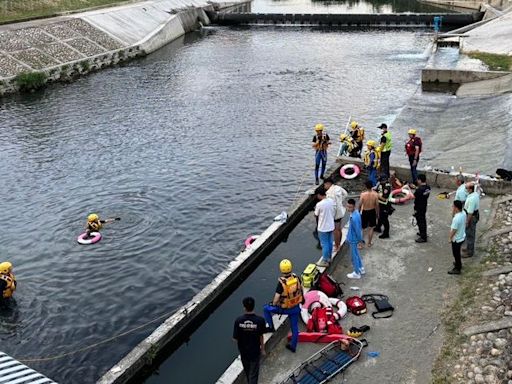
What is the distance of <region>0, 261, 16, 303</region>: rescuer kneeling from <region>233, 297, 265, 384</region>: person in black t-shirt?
27.2ft

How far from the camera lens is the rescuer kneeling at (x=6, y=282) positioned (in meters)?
14.5

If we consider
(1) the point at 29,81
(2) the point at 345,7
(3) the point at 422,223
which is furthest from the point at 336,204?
(2) the point at 345,7

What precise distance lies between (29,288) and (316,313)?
919 centimetres

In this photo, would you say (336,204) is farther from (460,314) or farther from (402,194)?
(460,314)

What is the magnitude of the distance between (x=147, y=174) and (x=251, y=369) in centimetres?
1515

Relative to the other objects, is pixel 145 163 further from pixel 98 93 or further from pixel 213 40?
pixel 213 40

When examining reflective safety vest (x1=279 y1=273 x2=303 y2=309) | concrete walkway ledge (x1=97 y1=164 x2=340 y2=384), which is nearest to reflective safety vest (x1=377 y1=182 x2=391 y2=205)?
concrete walkway ledge (x1=97 y1=164 x2=340 y2=384)

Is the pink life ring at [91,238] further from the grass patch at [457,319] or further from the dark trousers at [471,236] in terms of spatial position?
the dark trousers at [471,236]

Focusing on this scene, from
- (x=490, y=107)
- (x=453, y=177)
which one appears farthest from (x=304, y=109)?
(x=453, y=177)

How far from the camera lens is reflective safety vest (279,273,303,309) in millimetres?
10391

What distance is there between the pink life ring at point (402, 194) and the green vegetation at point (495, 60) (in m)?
22.9

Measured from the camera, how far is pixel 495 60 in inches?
1521

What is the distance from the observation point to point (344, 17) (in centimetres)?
6494

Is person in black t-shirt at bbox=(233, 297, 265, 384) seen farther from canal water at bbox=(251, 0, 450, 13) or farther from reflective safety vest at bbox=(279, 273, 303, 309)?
canal water at bbox=(251, 0, 450, 13)
